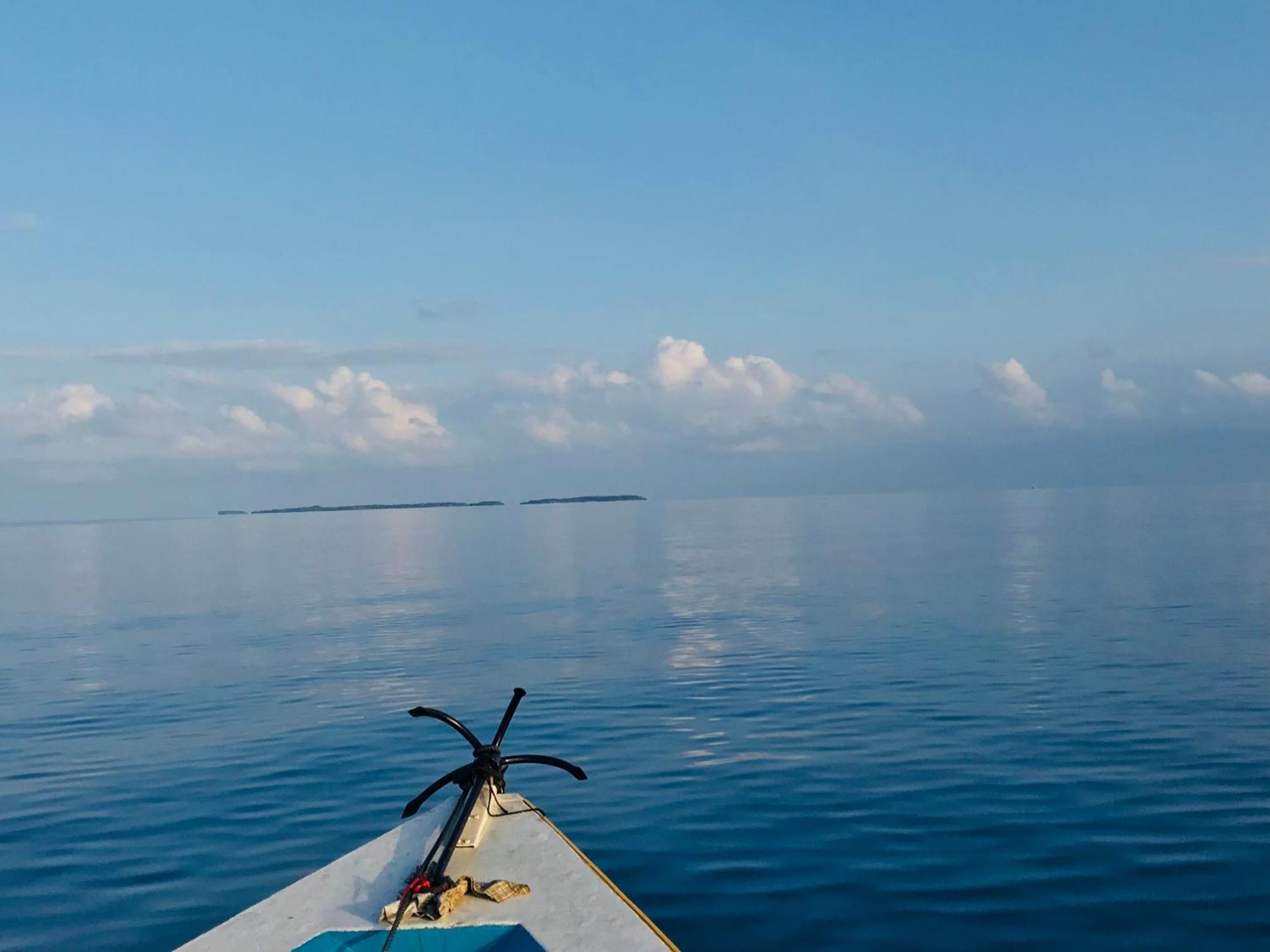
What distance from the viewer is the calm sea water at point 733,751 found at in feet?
52.3

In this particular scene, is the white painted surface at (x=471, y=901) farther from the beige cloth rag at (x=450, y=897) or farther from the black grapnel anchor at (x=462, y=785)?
the black grapnel anchor at (x=462, y=785)

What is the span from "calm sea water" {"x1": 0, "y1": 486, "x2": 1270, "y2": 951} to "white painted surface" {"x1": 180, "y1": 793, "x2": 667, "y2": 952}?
2.43 meters

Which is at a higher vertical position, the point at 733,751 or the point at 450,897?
the point at 450,897

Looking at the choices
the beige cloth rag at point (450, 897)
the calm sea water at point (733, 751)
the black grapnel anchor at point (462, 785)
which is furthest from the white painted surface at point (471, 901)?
the calm sea water at point (733, 751)

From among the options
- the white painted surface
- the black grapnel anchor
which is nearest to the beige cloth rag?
the white painted surface

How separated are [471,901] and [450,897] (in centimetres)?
33

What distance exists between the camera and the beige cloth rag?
12.2m

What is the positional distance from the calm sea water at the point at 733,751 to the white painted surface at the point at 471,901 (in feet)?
7.96

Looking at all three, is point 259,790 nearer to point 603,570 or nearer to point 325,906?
point 325,906

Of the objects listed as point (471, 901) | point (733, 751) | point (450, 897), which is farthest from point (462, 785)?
point (733, 751)

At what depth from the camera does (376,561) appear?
118375 millimetres

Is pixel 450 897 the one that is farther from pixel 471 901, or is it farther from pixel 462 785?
pixel 462 785

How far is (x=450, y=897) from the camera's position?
40.8 feet

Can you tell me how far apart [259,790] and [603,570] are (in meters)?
66.3
